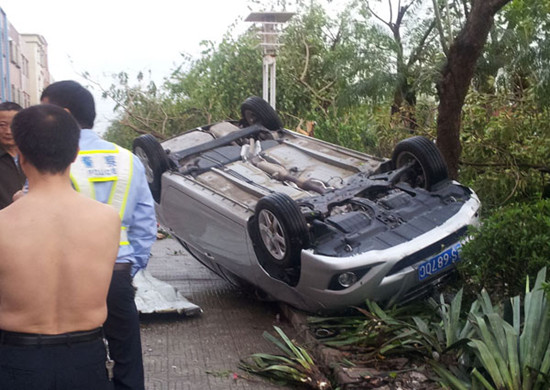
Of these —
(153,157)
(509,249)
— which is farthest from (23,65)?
(509,249)

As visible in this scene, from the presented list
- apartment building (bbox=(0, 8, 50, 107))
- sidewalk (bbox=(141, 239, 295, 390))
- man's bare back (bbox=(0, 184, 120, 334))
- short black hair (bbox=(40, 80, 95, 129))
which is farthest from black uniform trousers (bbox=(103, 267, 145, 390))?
apartment building (bbox=(0, 8, 50, 107))

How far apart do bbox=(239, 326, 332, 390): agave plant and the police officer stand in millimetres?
1679

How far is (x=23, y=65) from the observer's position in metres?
55.2

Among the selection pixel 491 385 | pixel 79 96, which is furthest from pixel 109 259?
pixel 491 385

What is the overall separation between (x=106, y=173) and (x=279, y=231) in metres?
2.56

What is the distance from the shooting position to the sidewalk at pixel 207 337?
17.8 ft

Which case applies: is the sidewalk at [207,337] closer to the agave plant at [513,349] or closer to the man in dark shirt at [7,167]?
the agave plant at [513,349]

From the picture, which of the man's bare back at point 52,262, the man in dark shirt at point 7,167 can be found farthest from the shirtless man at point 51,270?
the man in dark shirt at point 7,167

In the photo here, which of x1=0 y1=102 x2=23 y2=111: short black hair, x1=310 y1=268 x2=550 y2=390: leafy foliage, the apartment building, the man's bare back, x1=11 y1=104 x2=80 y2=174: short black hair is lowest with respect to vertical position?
the apartment building

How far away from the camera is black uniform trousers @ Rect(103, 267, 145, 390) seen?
358cm

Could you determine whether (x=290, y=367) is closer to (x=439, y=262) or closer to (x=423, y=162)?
(x=439, y=262)

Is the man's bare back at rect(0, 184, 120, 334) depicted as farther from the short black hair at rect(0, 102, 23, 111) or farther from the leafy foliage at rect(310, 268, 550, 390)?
the short black hair at rect(0, 102, 23, 111)

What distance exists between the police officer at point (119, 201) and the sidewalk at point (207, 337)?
1.65 m

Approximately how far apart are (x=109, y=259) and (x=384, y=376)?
9.09ft
